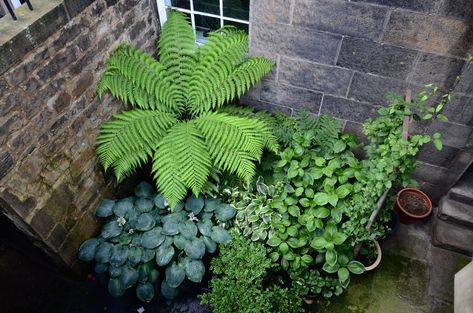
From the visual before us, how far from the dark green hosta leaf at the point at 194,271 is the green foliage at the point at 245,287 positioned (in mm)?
118

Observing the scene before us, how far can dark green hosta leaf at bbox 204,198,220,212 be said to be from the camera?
3.48 meters

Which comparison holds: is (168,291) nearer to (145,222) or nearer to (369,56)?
(145,222)

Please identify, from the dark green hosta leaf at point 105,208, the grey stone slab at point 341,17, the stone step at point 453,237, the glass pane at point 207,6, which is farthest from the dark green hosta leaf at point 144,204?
the stone step at point 453,237

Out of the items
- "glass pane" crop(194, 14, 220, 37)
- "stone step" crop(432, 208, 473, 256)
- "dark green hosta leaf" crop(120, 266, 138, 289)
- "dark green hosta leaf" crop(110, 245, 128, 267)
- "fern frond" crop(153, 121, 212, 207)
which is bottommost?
"stone step" crop(432, 208, 473, 256)

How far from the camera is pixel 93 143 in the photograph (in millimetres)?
3254

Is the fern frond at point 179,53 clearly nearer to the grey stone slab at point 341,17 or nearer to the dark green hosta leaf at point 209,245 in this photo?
the grey stone slab at point 341,17

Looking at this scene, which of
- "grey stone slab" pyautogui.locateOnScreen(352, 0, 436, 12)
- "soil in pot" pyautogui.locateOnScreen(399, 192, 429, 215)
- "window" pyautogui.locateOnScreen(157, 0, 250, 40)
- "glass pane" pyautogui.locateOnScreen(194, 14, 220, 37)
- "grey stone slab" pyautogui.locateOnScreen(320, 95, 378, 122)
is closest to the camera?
"grey stone slab" pyautogui.locateOnScreen(352, 0, 436, 12)

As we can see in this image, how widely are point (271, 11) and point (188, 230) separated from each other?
2100 mm

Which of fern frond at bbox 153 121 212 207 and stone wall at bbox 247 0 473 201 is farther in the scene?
fern frond at bbox 153 121 212 207

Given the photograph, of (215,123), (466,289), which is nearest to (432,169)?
(466,289)

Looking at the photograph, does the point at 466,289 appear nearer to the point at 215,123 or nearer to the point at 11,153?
the point at 215,123

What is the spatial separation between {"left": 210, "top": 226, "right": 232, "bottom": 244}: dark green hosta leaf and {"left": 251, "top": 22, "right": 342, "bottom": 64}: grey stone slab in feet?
5.79

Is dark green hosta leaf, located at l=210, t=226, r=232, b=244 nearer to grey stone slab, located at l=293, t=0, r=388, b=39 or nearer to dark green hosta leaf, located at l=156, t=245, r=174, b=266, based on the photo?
dark green hosta leaf, located at l=156, t=245, r=174, b=266

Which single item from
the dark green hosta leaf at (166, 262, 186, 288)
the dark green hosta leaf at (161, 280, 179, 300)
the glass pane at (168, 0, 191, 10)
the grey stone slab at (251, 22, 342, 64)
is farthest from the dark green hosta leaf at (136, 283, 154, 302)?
the glass pane at (168, 0, 191, 10)
